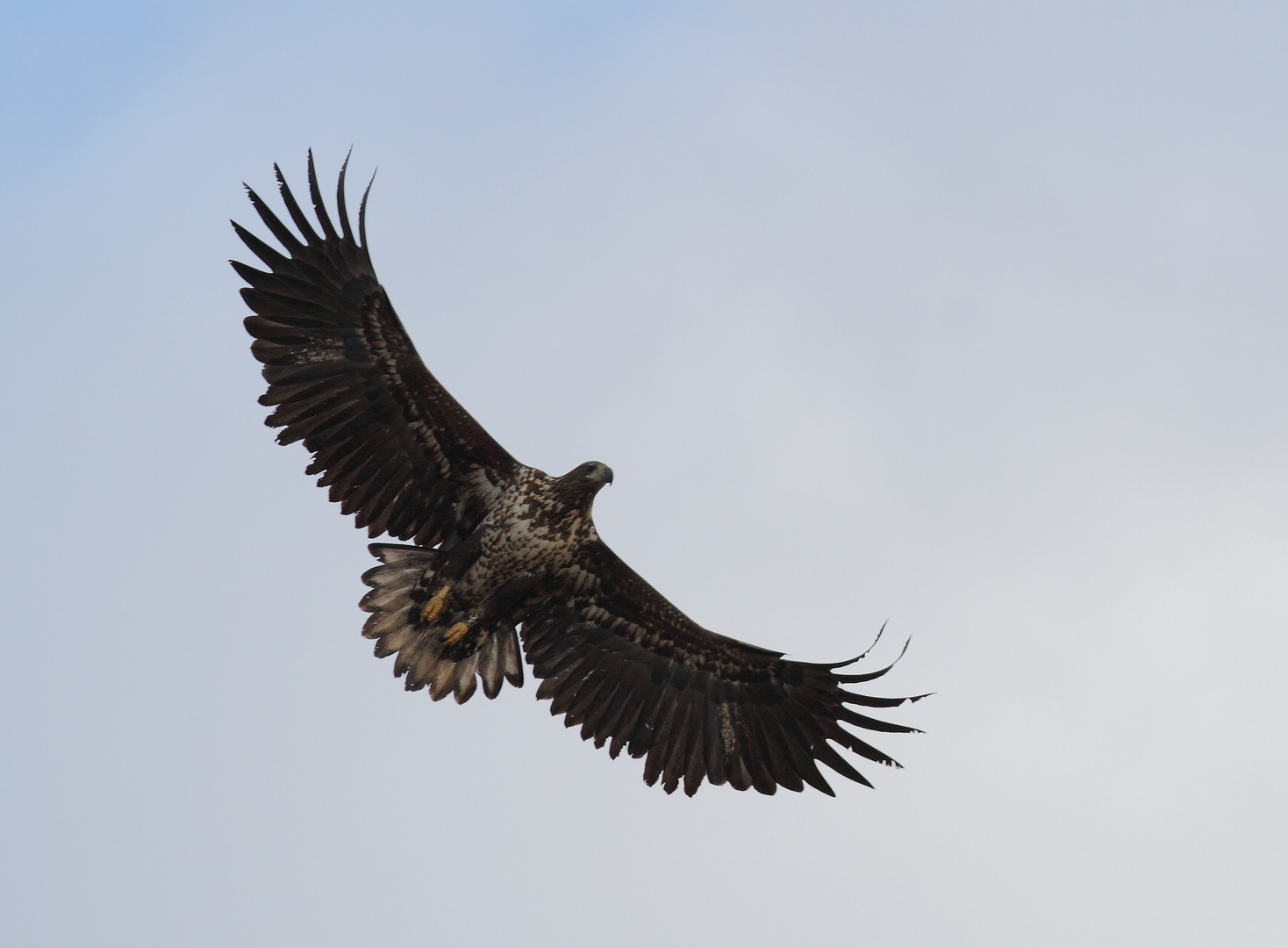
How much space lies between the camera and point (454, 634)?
13453mm

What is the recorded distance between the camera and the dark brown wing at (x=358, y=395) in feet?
42.1

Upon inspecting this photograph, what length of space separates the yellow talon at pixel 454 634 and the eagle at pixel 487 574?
2 cm

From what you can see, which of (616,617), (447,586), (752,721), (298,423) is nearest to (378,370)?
(298,423)

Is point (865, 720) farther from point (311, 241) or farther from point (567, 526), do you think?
point (311, 241)

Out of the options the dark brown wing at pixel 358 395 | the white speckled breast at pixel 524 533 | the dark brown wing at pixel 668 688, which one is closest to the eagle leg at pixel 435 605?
the white speckled breast at pixel 524 533

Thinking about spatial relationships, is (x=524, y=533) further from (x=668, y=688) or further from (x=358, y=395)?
(x=668, y=688)

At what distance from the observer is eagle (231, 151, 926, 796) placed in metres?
12.9

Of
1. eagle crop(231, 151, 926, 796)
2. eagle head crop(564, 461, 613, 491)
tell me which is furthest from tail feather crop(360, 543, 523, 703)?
eagle head crop(564, 461, 613, 491)

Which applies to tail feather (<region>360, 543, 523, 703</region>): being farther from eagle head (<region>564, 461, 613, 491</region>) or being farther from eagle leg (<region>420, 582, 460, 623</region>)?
eagle head (<region>564, 461, 613, 491</region>)

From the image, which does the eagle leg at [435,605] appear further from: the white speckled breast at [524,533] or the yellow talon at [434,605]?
the white speckled breast at [524,533]

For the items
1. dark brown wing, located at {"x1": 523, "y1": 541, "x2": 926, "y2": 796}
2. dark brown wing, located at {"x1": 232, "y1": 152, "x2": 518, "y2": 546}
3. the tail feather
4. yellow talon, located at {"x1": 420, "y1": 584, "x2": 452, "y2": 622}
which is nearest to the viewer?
dark brown wing, located at {"x1": 232, "y1": 152, "x2": 518, "y2": 546}

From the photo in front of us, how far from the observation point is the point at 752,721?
14.0 metres

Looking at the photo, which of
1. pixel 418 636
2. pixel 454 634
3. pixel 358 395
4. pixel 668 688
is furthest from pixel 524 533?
pixel 668 688

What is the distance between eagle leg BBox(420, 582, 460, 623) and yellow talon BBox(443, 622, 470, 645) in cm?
23
